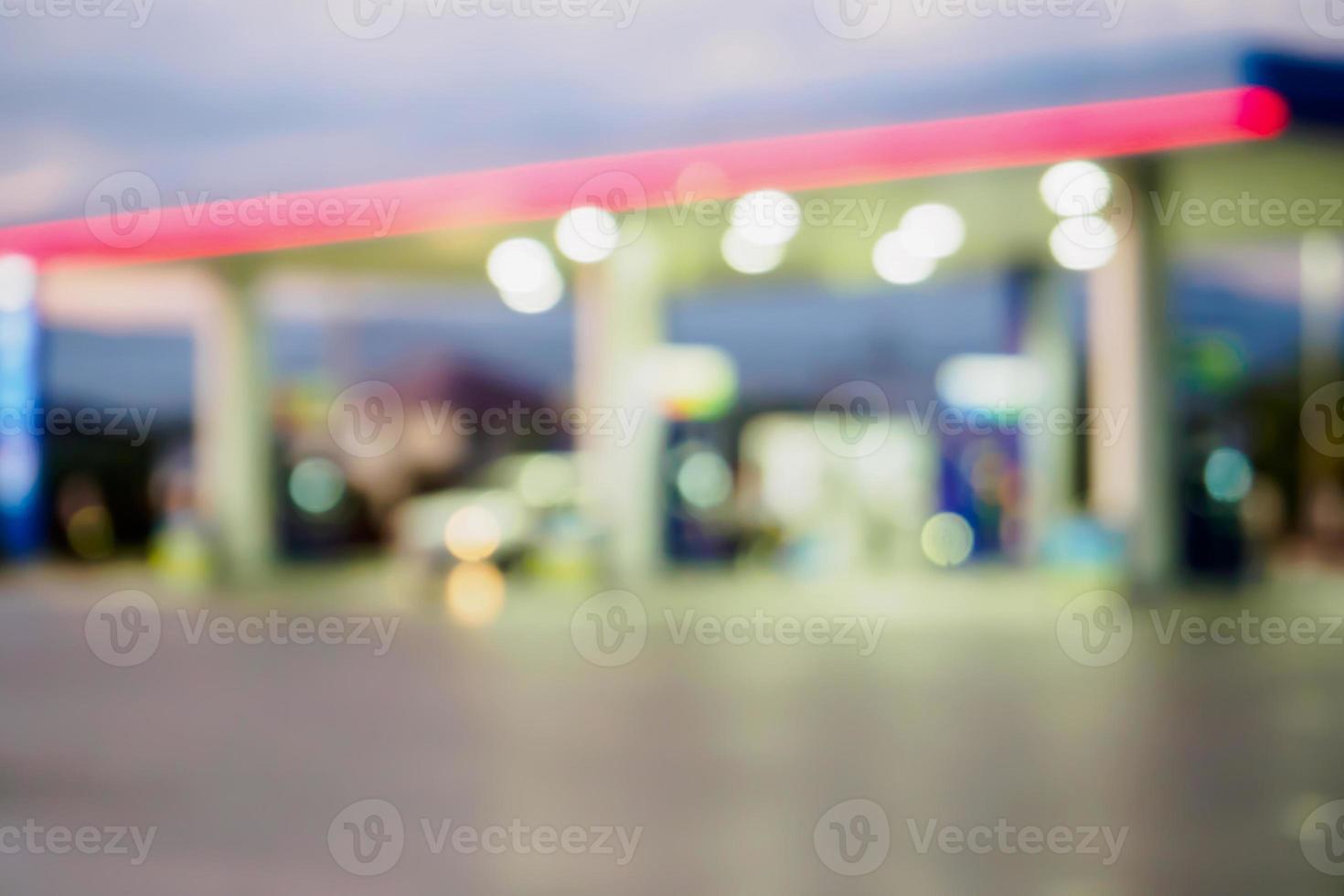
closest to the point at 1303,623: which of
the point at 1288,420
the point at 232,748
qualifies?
the point at 232,748

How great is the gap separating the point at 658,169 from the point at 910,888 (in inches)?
374

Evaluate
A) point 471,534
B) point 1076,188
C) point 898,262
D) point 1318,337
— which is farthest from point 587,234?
point 1318,337

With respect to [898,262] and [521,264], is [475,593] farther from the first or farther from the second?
[898,262]

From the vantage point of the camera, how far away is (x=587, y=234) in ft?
48.9

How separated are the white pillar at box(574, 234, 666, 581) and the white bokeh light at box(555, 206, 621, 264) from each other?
1.37ft

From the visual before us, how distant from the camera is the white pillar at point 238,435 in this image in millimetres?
18141

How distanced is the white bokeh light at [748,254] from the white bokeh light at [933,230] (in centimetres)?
163

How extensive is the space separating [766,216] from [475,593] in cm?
607

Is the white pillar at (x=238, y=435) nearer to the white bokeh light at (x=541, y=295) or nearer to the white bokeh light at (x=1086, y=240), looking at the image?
the white bokeh light at (x=541, y=295)

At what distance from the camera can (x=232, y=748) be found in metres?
6.73

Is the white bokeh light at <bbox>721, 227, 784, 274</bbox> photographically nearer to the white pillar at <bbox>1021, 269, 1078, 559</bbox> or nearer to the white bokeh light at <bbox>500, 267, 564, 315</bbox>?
the white bokeh light at <bbox>500, 267, 564, 315</bbox>

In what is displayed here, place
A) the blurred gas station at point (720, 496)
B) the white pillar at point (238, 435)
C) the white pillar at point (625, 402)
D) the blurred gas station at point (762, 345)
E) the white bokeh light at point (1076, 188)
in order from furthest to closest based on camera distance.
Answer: the white pillar at point (238, 435)
the white pillar at point (625, 402)
the blurred gas station at point (762, 345)
the white bokeh light at point (1076, 188)
the blurred gas station at point (720, 496)

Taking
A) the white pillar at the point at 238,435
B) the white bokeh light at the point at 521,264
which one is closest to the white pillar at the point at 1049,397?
the white bokeh light at the point at 521,264

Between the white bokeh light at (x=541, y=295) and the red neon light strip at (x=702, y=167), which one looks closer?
the red neon light strip at (x=702, y=167)
